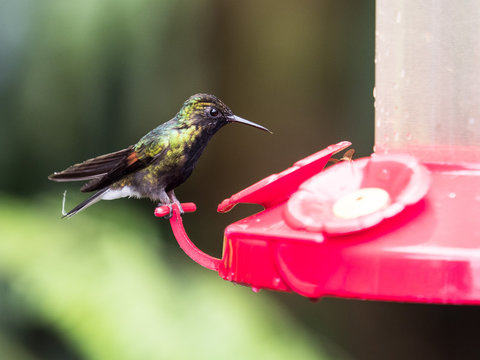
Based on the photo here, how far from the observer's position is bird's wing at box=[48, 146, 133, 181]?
269 cm

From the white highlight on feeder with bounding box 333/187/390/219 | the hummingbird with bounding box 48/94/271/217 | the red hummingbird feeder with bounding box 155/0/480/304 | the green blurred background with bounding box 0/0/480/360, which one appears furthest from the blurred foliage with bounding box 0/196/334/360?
the white highlight on feeder with bounding box 333/187/390/219

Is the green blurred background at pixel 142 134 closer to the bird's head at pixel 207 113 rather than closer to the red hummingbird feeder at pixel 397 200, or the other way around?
the bird's head at pixel 207 113

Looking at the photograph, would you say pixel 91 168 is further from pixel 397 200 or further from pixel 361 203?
pixel 397 200

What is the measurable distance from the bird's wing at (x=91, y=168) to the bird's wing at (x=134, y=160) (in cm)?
2

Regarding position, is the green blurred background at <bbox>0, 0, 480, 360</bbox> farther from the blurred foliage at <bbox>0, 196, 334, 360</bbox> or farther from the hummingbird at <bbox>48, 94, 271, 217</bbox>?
the hummingbird at <bbox>48, 94, 271, 217</bbox>

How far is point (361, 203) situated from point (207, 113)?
1.29m

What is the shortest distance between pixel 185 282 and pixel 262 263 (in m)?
3.27

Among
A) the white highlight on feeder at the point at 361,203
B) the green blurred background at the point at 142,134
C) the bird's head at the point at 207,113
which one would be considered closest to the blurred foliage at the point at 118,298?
the green blurred background at the point at 142,134

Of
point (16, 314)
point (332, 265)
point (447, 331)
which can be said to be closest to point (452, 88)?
point (332, 265)

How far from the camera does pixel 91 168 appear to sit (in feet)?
9.26

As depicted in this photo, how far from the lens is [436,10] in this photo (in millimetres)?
1994

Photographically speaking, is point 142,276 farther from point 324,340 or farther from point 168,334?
point 324,340

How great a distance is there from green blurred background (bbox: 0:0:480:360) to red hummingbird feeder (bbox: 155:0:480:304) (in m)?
2.38

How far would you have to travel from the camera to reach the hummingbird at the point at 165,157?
2811mm
